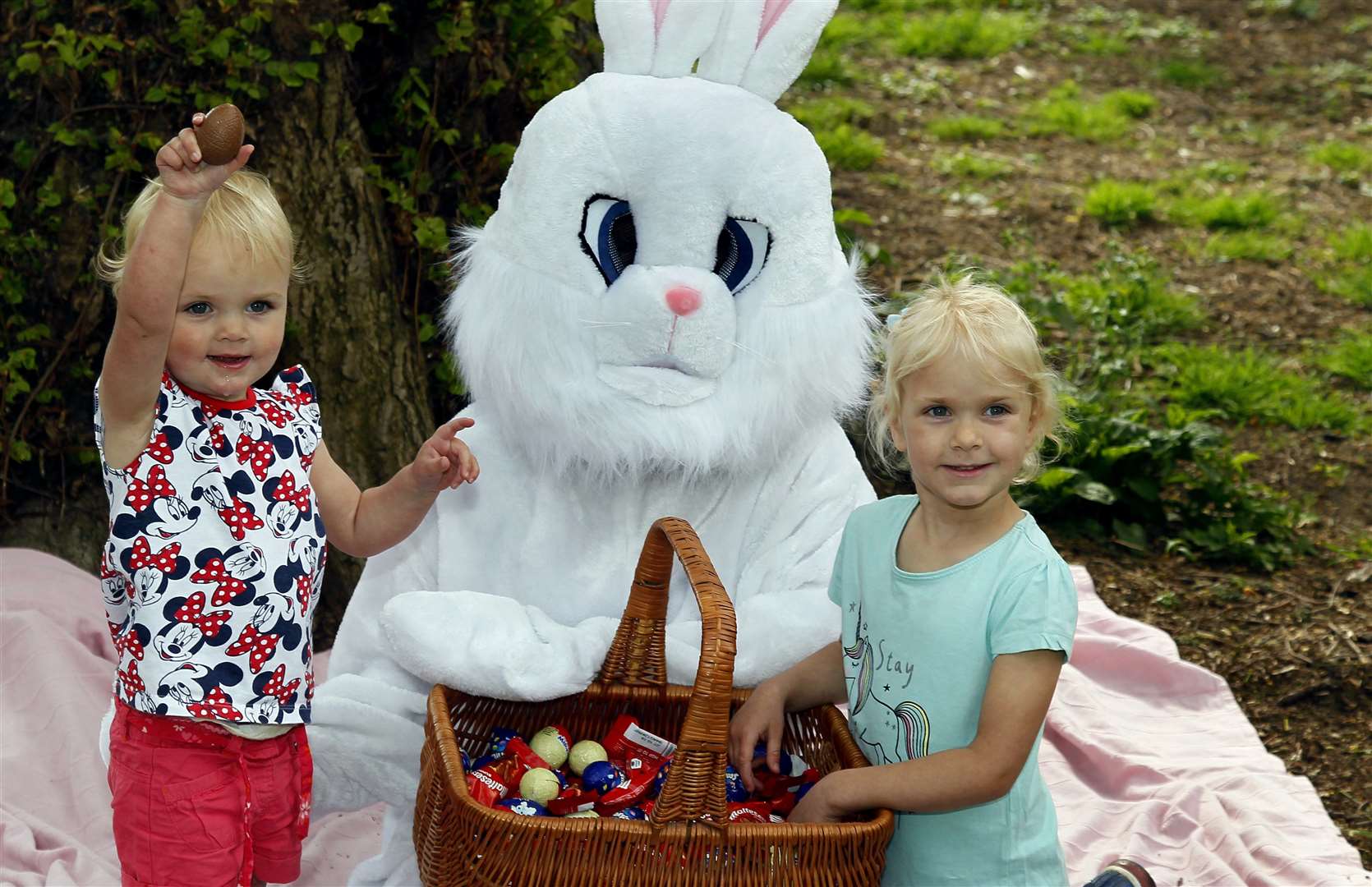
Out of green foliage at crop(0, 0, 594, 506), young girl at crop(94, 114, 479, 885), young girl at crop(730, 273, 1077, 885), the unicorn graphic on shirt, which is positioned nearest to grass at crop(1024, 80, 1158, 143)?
green foliage at crop(0, 0, 594, 506)

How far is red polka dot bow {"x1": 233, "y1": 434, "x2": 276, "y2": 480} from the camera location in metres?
1.85

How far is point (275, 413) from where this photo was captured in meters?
1.91

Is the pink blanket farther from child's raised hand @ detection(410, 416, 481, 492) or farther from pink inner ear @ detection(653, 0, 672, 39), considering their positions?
pink inner ear @ detection(653, 0, 672, 39)

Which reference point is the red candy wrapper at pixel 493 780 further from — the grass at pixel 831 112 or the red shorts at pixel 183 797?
the grass at pixel 831 112

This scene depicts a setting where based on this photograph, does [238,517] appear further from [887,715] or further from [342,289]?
[342,289]

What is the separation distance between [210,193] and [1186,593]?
2.83 m

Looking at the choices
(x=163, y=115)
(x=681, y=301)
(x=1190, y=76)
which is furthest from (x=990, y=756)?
(x=1190, y=76)

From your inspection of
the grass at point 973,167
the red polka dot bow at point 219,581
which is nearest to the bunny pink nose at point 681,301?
the red polka dot bow at point 219,581

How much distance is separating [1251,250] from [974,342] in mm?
4195

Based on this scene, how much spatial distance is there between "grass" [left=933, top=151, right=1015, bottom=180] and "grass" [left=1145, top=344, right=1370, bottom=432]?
1.57m

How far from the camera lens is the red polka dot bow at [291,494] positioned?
6.17 feet

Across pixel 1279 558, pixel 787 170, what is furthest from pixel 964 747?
pixel 1279 558

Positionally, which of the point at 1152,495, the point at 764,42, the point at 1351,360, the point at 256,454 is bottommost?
the point at 1152,495

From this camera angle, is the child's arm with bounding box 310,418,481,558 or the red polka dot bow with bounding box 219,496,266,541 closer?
the red polka dot bow with bounding box 219,496,266,541
